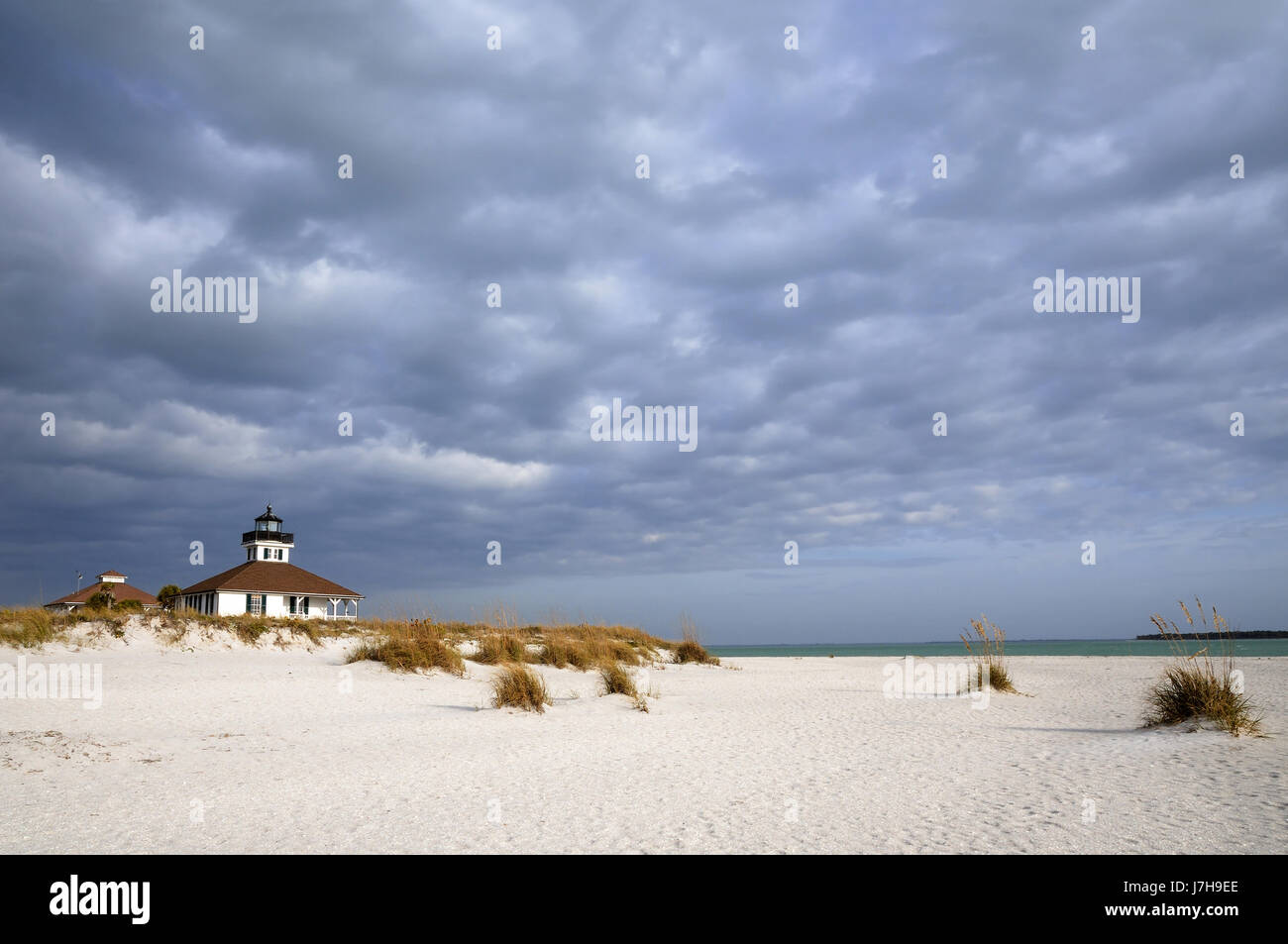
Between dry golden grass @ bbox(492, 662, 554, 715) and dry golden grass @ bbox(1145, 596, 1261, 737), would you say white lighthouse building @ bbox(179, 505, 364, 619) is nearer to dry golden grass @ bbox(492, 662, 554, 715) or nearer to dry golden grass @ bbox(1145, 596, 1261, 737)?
dry golden grass @ bbox(492, 662, 554, 715)

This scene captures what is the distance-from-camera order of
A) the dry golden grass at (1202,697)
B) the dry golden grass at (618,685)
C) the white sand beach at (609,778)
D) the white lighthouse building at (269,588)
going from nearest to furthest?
the white sand beach at (609,778), the dry golden grass at (1202,697), the dry golden grass at (618,685), the white lighthouse building at (269,588)

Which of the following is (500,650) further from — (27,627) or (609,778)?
(609,778)

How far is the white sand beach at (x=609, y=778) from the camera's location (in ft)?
14.2

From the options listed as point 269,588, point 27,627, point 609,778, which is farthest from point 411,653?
point 269,588

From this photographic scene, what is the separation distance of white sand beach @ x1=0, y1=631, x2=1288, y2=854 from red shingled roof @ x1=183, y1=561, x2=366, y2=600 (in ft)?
90.1

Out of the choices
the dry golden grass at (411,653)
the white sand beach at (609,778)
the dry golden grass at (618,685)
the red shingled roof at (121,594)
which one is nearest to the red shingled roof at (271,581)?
the red shingled roof at (121,594)

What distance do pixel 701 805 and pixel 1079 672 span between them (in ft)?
66.4

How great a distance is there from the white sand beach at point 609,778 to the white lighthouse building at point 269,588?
27076 mm

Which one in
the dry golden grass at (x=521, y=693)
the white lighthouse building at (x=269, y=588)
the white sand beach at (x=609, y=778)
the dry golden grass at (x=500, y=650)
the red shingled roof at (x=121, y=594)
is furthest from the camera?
the red shingled roof at (x=121, y=594)

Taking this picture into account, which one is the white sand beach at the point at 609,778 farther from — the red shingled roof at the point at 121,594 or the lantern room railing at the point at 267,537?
the red shingled roof at the point at 121,594

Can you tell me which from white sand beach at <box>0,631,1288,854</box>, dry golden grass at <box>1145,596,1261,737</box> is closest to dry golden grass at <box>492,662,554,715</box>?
white sand beach at <box>0,631,1288,854</box>

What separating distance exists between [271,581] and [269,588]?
713 mm
